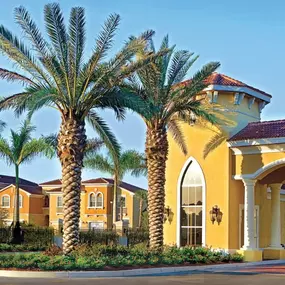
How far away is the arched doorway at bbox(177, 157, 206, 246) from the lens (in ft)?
97.5

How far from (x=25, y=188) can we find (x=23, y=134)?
105ft

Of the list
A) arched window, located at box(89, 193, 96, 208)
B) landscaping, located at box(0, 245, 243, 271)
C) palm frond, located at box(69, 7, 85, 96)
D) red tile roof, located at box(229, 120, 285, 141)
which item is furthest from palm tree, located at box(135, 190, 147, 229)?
palm frond, located at box(69, 7, 85, 96)

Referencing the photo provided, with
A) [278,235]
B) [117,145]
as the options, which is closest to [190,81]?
[117,145]

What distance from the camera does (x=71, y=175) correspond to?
22000 millimetres

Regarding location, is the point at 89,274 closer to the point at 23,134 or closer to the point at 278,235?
the point at 278,235

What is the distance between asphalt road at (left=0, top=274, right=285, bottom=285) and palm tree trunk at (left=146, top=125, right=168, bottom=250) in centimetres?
445

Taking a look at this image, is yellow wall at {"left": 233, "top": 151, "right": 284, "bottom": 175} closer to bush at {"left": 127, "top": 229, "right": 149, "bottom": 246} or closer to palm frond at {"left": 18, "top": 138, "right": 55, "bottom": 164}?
bush at {"left": 127, "top": 229, "right": 149, "bottom": 246}

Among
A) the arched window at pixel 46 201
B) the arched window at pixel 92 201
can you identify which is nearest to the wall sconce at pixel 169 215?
the arched window at pixel 92 201

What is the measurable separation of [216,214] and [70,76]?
36.2 ft

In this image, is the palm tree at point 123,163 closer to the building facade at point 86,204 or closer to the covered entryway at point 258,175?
the building facade at point 86,204

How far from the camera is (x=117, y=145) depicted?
24156mm

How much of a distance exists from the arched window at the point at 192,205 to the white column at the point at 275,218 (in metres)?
4.05

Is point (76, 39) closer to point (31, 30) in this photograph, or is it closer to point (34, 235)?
point (31, 30)

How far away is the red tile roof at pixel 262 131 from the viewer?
90.5ft
